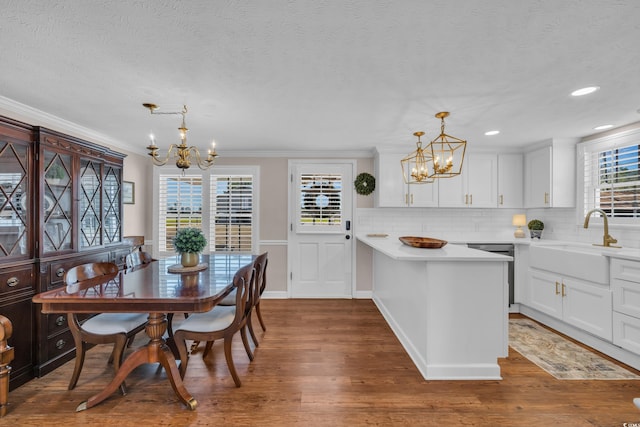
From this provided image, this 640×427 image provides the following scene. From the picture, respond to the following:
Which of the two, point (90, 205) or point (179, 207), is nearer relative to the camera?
point (90, 205)

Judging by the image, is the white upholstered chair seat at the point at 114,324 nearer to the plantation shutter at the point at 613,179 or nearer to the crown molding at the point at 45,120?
the crown molding at the point at 45,120

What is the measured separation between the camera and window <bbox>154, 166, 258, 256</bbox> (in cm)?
430

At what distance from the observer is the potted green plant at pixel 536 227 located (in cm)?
389

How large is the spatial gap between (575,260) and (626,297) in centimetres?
50

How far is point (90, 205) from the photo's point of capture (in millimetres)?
2797

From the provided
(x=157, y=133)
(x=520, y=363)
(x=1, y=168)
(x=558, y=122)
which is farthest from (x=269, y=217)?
(x=558, y=122)

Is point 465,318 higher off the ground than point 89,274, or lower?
lower

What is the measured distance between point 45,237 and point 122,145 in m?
1.92

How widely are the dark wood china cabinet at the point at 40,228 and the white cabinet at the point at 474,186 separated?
425cm

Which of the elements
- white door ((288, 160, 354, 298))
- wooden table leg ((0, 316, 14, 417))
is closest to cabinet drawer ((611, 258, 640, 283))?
white door ((288, 160, 354, 298))

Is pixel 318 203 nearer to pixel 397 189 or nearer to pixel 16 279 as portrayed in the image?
pixel 397 189

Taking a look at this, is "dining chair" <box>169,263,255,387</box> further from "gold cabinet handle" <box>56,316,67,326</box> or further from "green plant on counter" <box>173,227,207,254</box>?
"gold cabinet handle" <box>56,316,67,326</box>

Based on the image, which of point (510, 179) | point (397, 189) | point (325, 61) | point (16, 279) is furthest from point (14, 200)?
point (510, 179)

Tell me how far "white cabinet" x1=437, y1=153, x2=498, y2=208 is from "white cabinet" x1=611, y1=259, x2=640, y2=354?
171cm
